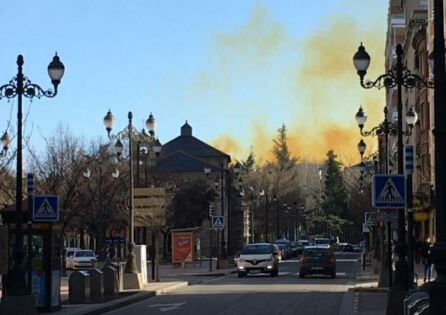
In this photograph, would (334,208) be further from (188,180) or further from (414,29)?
(414,29)

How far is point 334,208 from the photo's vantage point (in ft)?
508

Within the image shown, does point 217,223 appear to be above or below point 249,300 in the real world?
above

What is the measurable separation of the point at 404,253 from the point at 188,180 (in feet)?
230

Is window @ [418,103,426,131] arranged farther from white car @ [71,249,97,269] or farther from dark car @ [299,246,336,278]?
white car @ [71,249,97,269]

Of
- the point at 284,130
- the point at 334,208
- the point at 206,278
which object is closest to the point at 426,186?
the point at 206,278

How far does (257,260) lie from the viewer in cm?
→ 4306

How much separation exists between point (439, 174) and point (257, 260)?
3327 centimetres

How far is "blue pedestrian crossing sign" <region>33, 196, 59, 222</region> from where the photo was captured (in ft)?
65.9

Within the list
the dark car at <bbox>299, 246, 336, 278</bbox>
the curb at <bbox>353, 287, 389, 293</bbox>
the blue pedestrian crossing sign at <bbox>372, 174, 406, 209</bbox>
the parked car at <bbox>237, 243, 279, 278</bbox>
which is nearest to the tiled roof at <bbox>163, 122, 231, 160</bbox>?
the parked car at <bbox>237, 243, 279, 278</bbox>

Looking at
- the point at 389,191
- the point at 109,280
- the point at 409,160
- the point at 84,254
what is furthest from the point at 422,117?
the point at 389,191

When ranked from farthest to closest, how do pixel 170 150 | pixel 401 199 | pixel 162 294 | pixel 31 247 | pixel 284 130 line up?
pixel 284 130 → pixel 170 150 → pixel 162 294 → pixel 31 247 → pixel 401 199

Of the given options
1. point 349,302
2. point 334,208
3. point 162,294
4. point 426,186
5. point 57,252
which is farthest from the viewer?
point 334,208

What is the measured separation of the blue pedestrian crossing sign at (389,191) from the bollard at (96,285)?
38.5 feet

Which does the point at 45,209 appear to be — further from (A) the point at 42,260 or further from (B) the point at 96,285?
(B) the point at 96,285
